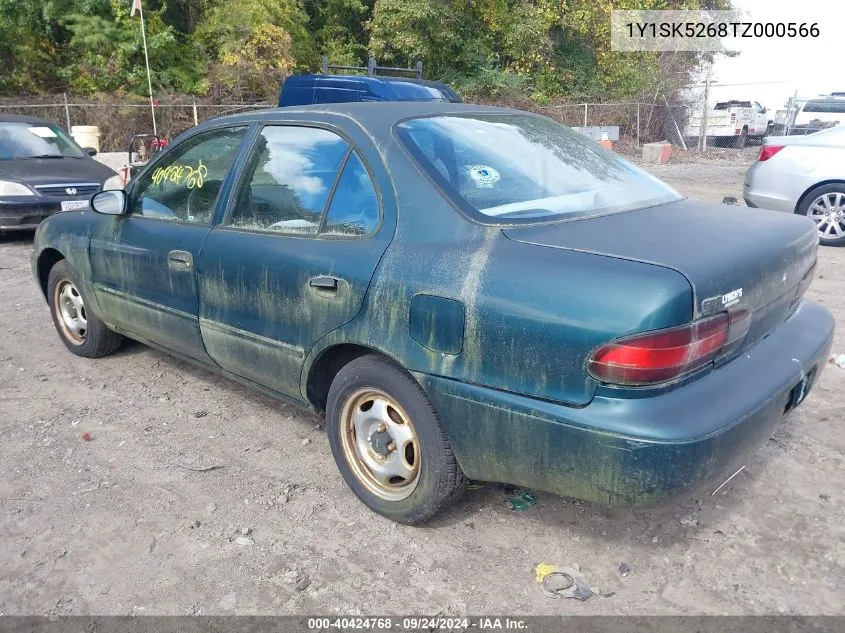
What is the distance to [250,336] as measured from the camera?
3.26m

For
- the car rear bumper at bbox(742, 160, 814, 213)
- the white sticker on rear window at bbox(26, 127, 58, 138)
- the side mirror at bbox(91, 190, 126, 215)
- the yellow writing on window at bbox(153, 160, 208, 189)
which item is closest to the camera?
the yellow writing on window at bbox(153, 160, 208, 189)

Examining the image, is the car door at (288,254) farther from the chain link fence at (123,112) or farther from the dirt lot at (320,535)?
the chain link fence at (123,112)

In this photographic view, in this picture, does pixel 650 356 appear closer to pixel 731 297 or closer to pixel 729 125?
pixel 731 297

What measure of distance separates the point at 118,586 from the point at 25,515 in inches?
29.9

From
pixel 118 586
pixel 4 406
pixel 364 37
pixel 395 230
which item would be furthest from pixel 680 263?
pixel 364 37

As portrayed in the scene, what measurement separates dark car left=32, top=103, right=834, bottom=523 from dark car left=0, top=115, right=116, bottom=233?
18.1ft

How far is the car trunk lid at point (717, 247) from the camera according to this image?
2211mm

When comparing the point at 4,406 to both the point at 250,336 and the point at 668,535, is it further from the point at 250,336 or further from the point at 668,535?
the point at 668,535

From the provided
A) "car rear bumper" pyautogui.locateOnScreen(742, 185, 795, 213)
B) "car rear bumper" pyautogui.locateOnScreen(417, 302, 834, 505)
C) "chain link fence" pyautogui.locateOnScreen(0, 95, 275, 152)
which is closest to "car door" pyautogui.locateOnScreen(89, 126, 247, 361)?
"car rear bumper" pyautogui.locateOnScreen(417, 302, 834, 505)

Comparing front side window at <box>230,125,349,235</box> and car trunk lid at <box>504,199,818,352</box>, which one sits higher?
front side window at <box>230,125,349,235</box>

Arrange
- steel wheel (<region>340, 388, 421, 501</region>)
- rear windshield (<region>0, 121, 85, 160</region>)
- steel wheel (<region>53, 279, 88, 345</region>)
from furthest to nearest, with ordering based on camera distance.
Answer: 1. rear windshield (<region>0, 121, 85, 160</region>)
2. steel wheel (<region>53, 279, 88, 345</region>)
3. steel wheel (<region>340, 388, 421, 501</region>)

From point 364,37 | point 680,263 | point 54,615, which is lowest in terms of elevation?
point 54,615

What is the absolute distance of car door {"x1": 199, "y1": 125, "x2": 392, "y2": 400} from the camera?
281cm

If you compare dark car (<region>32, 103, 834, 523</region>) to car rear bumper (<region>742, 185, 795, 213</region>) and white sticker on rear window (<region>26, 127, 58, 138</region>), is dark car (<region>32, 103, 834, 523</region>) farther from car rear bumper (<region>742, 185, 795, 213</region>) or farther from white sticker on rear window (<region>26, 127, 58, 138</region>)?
white sticker on rear window (<region>26, 127, 58, 138</region>)
